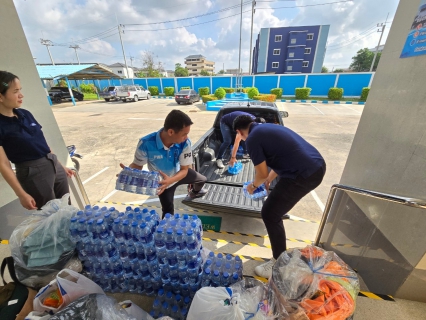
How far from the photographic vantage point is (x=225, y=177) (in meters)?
3.93

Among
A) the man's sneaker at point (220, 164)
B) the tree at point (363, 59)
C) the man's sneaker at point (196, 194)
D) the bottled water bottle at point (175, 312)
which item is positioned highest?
the tree at point (363, 59)

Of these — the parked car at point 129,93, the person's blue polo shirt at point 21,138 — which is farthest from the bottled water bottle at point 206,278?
the parked car at point 129,93

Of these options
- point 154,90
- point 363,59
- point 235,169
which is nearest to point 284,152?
point 235,169

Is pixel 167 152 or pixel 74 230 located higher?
pixel 167 152

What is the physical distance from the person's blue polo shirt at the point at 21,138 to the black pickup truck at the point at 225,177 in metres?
1.91

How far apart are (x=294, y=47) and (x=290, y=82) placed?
19.6 meters

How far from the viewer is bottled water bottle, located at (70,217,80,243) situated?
1.66m

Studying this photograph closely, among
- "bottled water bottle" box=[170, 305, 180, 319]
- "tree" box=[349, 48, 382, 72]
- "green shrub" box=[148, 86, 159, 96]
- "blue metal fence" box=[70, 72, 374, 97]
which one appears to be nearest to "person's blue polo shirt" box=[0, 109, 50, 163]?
"bottled water bottle" box=[170, 305, 180, 319]

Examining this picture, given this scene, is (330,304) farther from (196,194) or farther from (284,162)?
(196,194)

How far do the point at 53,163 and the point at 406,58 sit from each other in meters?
3.79

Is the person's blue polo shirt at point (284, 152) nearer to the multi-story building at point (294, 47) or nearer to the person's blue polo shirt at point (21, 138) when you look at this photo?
the person's blue polo shirt at point (21, 138)

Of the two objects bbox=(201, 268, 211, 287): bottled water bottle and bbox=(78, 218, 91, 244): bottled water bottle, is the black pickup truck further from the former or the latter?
bbox=(78, 218, 91, 244): bottled water bottle

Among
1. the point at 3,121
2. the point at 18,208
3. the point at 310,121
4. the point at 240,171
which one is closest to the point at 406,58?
the point at 240,171

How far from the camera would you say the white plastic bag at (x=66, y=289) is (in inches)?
52.6
